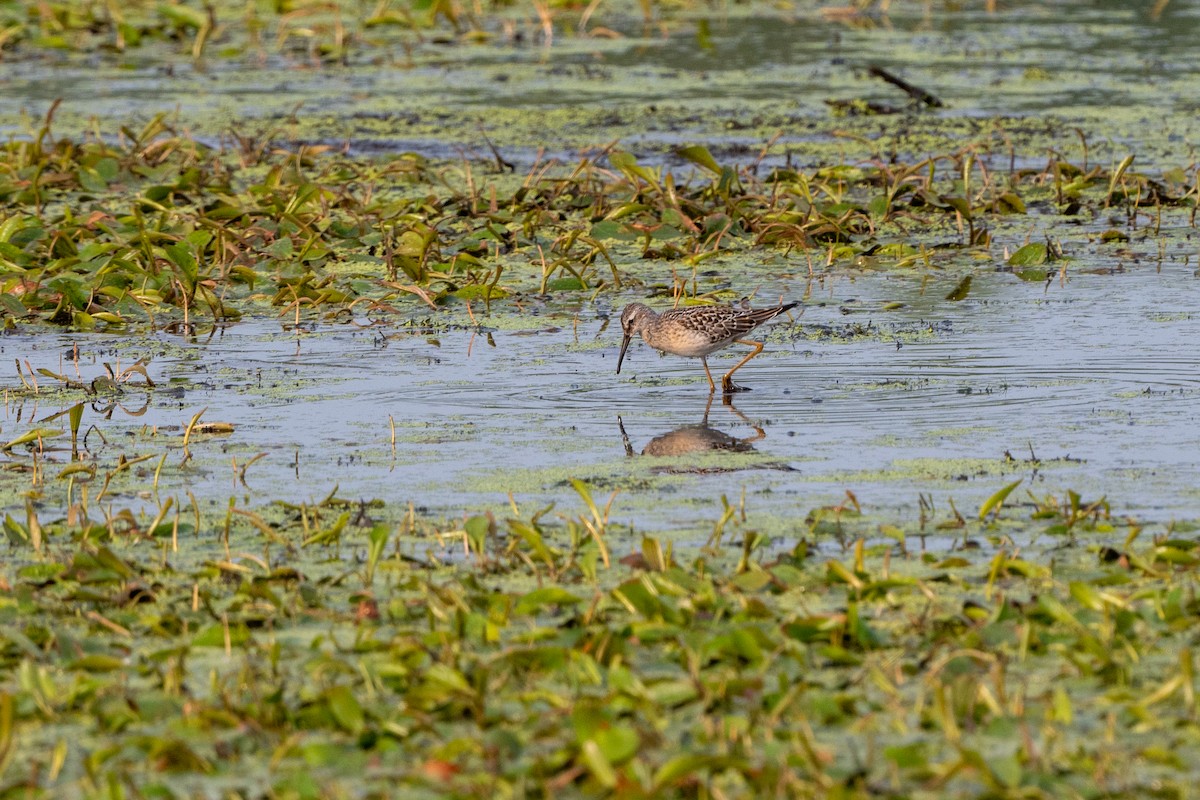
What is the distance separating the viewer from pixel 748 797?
4027 millimetres

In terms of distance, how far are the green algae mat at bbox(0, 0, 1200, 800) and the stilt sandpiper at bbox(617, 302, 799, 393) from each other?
171 mm

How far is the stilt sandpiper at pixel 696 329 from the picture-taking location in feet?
27.0

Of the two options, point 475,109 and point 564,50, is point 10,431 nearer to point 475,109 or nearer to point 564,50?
point 475,109

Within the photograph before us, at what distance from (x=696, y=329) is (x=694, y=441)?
41.2 inches

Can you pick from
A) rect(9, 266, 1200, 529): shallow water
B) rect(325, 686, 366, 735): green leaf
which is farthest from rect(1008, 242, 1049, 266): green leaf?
rect(325, 686, 366, 735): green leaf

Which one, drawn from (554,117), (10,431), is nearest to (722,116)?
(554,117)

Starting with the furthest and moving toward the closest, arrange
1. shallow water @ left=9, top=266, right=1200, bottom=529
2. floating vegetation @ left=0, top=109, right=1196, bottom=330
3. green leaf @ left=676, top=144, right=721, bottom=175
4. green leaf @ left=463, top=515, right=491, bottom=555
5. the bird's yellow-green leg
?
green leaf @ left=676, top=144, right=721, bottom=175
floating vegetation @ left=0, top=109, right=1196, bottom=330
the bird's yellow-green leg
shallow water @ left=9, top=266, right=1200, bottom=529
green leaf @ left=463, top=515, right=491, bottom=555

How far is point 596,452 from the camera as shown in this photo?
7051 mm

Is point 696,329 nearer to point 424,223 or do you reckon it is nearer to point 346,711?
point 424,223

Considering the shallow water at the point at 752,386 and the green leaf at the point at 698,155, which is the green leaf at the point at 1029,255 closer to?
the shallow water at the point at 752,386

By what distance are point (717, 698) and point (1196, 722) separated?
3.54 ft

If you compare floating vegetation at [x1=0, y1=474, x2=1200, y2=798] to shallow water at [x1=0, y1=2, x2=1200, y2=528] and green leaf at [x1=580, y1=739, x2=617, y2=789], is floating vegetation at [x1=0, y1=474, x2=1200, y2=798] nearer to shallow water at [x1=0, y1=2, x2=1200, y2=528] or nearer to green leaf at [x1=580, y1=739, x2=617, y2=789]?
green leaf at [x1=580, y1=739, x2=617, y2=789]

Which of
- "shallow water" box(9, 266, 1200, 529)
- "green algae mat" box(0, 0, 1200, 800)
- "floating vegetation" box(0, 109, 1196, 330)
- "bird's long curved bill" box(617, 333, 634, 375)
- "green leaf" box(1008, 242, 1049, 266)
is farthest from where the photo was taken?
"green leaf" box(1008, 242, 1049, 266)

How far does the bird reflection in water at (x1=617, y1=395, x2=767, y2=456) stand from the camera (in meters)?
7.11
